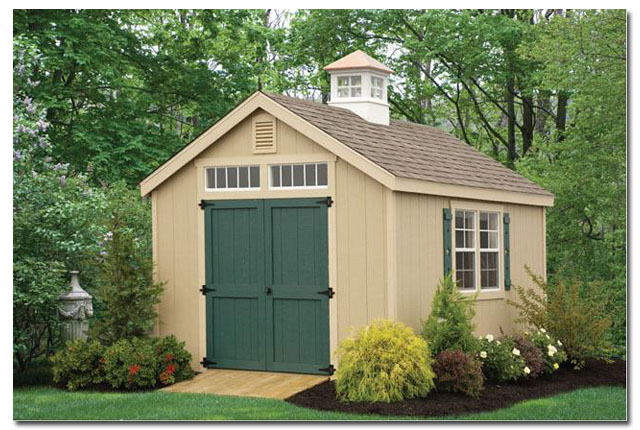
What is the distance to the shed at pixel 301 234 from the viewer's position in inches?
431

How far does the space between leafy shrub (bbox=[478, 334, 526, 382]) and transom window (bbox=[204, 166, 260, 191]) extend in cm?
349

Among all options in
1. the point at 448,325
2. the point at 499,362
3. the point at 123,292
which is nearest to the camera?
→ the point at 448,325

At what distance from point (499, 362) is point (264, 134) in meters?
4.03

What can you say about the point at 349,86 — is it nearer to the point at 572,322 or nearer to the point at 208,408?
the point at 572,322

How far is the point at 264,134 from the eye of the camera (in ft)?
38.0

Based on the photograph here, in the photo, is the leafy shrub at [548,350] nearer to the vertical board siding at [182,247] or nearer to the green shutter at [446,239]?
the green shutter at [446,239]

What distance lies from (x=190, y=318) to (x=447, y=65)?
12.9 metres

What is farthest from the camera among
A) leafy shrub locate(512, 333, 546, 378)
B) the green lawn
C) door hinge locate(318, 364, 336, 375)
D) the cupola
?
the cupola

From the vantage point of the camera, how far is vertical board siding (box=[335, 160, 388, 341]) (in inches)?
426

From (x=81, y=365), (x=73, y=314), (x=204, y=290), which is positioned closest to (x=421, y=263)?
(x=204, y=290)

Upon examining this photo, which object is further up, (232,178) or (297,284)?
(232,178)

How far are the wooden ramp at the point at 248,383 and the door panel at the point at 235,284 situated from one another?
26cm

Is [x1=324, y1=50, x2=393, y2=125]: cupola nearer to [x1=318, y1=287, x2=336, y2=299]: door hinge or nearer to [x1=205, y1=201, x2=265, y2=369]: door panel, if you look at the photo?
[x1=205, y1=201, x2=265, y2=369]: door panel

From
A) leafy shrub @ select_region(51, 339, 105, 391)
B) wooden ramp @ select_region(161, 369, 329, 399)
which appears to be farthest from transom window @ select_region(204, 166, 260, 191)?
leafy shrub @ select_region(51, 339, 105, 391)
